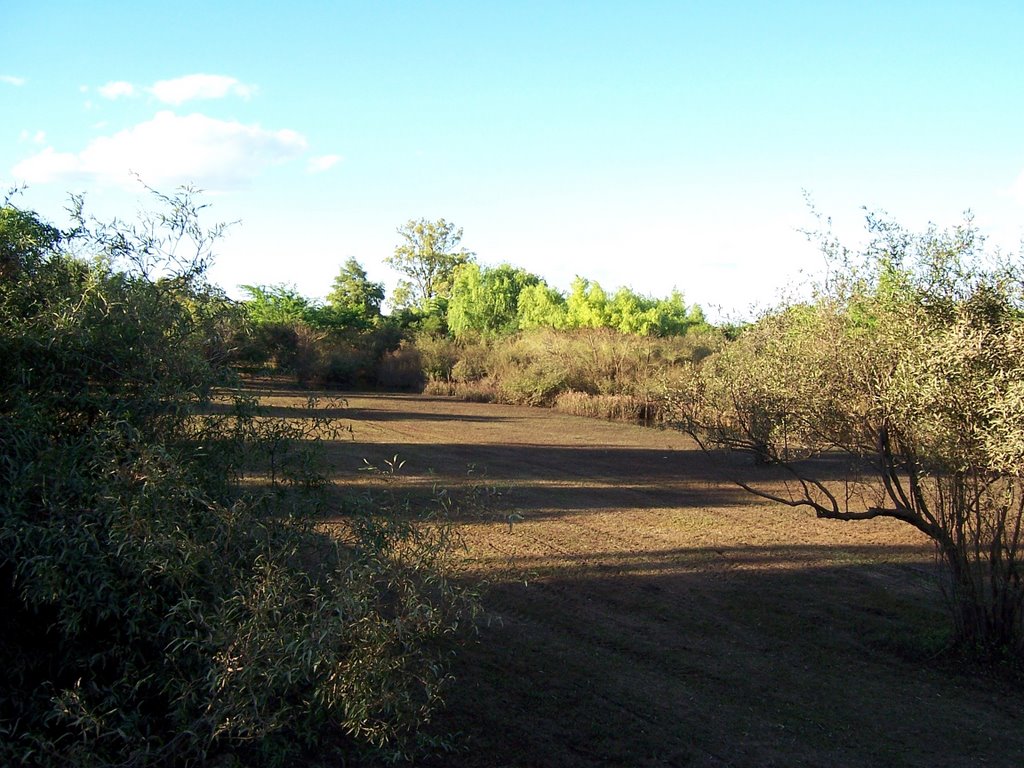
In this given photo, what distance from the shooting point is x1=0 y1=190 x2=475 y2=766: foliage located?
394 centimetres

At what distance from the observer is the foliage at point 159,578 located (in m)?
3.94

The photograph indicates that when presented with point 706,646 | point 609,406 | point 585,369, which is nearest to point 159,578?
point 706,646

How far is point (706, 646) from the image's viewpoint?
7555 mm

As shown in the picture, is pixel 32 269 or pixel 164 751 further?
pixel 32 269

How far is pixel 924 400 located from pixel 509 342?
32.1 metres

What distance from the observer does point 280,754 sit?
164 inches

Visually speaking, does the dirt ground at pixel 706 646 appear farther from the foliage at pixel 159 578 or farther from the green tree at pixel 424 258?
the green tree at pixel 424 258

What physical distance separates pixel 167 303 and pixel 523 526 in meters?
7.16

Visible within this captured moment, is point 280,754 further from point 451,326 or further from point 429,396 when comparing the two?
point 451,326

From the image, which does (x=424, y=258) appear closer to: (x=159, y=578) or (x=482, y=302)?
(x=482, y=302)

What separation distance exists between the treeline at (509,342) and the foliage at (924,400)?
14.3 m

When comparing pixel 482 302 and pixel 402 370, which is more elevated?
pixel 482 302

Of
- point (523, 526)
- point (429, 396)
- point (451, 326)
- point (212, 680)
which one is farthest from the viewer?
point (451, 326)

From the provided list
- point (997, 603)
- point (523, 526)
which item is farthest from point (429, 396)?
point (997, 603)
